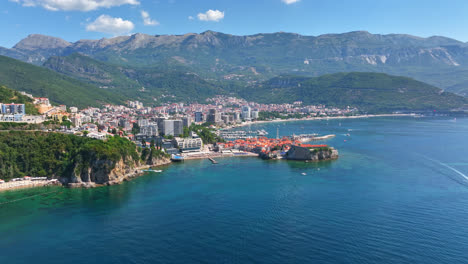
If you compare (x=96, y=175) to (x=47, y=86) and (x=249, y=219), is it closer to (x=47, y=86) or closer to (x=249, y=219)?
(x=249, y=219)

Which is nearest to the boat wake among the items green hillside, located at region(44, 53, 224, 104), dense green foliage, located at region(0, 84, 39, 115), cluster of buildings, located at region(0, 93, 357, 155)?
cluster of buildings, located at region(0, 93, 357, 155)

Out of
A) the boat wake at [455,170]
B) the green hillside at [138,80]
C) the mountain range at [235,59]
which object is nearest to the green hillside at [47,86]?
the green hillside at [138,80]

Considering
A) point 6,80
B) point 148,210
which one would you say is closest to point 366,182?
point 148,210

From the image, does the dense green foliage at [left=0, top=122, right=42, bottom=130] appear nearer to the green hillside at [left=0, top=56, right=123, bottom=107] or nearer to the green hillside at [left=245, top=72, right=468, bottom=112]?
the green hillside at [left=0, top=56, right=123, bottom=107]

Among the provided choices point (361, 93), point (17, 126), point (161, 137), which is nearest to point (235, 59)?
point (361, 93)

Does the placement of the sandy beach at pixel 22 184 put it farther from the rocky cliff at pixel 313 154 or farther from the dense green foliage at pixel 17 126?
the rocky cliff at pixel 313 154

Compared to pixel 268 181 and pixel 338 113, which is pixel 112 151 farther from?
pixel 338 113
